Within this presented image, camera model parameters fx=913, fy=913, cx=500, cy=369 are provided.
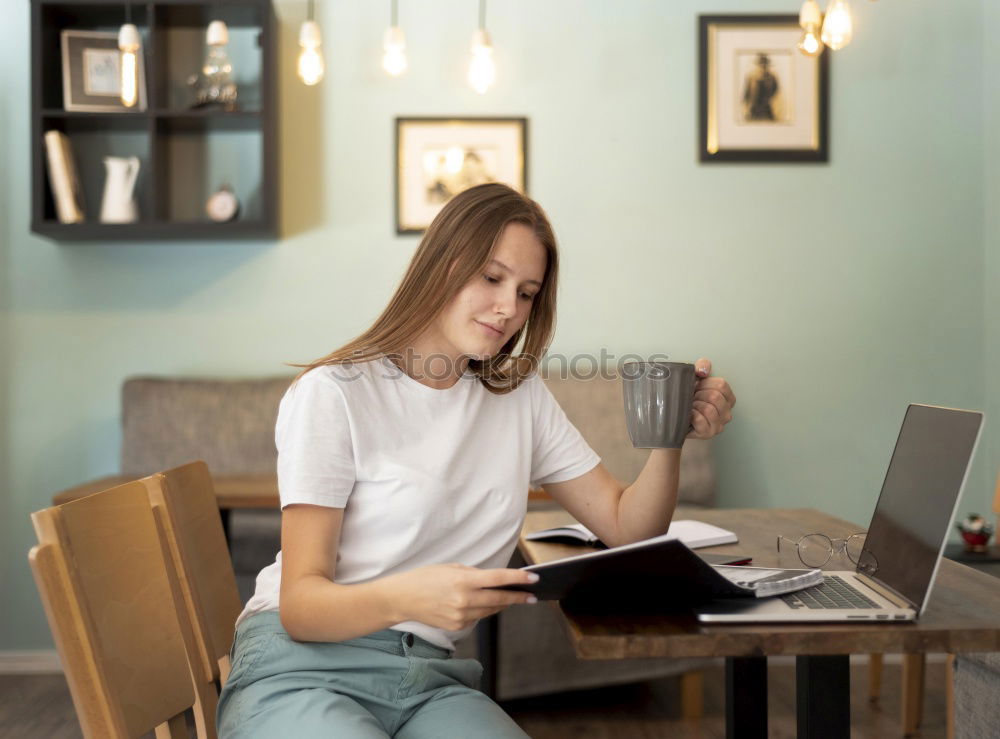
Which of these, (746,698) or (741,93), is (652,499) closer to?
(746,698)

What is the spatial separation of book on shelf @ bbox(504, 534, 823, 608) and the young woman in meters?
0.04

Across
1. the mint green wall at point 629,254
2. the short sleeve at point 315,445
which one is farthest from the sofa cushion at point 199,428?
the short sleeve at point 315,445

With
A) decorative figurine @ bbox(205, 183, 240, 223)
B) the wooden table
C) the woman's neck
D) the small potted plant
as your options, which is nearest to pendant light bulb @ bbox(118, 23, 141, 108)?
decorative figurine @ bbox(205, 183, 240, 223)

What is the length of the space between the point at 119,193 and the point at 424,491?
2.22 meters

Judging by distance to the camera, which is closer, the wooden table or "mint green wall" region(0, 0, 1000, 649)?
the wooden table

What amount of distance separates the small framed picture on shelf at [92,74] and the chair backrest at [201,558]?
1.99 m

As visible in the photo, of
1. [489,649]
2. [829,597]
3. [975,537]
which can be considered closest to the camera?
[829,597]

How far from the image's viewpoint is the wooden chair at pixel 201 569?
1.25 m

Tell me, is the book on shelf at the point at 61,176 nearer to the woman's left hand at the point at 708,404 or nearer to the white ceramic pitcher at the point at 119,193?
the white ceramic pitcher at the point at 119,193

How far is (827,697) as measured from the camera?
992 mm

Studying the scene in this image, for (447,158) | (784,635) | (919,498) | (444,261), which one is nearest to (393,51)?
(447,158)

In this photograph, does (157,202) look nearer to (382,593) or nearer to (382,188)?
(382,188)

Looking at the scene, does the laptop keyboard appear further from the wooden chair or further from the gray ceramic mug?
the wooden chair

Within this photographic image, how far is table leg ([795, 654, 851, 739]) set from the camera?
3.24 feet
